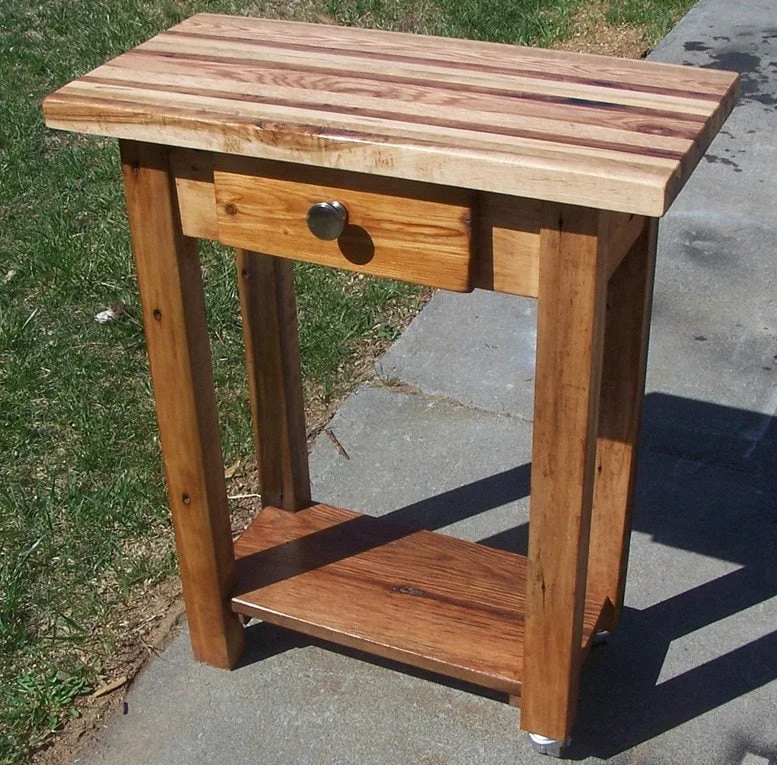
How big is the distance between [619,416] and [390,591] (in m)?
0.54

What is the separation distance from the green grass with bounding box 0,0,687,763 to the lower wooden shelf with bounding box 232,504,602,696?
0.34 m

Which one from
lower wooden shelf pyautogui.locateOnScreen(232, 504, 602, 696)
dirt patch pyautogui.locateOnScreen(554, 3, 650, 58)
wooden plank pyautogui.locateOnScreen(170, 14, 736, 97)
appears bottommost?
lower wooden shelf pyautogui.locateOnScreen(232, 504, 602, 696)

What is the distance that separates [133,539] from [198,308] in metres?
0.89

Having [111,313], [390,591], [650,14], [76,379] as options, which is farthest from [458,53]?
[650,14]

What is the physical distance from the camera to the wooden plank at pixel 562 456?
1.59 metres

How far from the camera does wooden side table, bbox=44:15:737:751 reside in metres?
1.59

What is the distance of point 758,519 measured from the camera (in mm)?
2682

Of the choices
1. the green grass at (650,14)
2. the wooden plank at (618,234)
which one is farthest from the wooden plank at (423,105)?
Result: the green grass at (650,14)

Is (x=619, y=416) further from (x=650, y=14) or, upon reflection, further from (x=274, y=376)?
(x=650, y=14)

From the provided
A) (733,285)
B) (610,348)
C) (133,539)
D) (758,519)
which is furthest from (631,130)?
(733,285)

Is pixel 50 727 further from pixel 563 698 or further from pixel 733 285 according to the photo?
pixel 733 285

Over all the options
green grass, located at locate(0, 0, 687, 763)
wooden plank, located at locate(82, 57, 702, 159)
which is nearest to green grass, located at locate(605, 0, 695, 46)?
green grass, located at locate(0, 0, 687, 763)

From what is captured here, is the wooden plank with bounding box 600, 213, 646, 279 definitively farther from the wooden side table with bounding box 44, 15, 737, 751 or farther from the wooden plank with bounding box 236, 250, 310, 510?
the wooden plank with bounding box 236, 250, 310, 510

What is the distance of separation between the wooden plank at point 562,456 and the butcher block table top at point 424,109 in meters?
0.09
